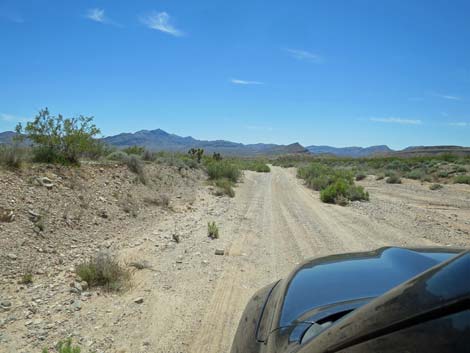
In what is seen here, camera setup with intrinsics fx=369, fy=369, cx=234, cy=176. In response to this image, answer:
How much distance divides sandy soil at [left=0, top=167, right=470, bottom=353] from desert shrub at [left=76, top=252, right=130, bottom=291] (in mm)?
214

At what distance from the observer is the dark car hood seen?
220cm

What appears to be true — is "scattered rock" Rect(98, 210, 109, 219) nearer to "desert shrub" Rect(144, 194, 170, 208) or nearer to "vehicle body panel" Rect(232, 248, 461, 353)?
"desert shrub" Rect(144, 194, 170, 208)

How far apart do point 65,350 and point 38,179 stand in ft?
21.9

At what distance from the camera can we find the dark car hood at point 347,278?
7.23 feet

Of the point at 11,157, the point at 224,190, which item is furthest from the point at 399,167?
the point at 11,157

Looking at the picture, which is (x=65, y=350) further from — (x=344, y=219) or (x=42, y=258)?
(x=344, y=219)

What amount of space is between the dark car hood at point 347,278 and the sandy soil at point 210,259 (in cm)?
198

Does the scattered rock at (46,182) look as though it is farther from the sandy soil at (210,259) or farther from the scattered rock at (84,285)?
the scattered rock at (84,285)

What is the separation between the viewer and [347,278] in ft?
8.49

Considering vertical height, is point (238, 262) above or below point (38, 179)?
below

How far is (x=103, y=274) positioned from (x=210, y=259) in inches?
89.5

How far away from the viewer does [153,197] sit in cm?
1271

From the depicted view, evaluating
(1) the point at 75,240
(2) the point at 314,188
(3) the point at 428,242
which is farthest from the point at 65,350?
(2) the point at 314,188

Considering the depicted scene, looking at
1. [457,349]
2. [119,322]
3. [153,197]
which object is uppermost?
[457,349]
